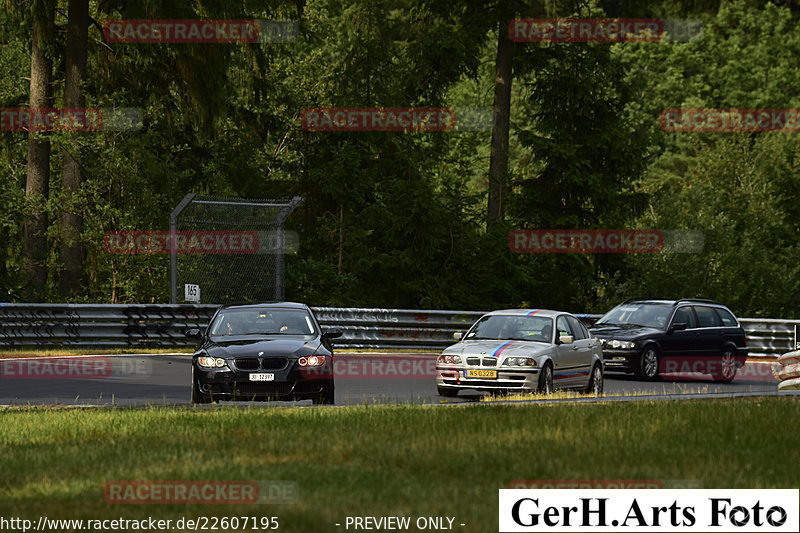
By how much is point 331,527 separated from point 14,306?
2256cm

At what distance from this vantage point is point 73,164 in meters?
35.0

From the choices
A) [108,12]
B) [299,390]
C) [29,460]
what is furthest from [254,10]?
[29,460]

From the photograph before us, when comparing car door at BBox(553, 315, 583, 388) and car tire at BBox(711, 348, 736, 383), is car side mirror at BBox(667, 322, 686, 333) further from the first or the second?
car door at BBox(553, 315, 583, 388)

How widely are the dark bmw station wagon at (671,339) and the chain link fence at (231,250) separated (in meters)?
7.82

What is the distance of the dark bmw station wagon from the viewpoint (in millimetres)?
26141

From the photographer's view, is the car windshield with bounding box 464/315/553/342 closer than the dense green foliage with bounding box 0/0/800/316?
Yes

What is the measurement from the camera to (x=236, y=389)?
17.8m

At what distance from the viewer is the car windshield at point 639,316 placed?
89.6 ft

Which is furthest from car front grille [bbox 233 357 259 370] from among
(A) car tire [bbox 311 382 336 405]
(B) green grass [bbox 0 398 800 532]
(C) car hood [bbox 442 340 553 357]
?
(C) car hood [bbox 442 340 553 357]

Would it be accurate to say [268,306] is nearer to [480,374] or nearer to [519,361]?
[480,374]

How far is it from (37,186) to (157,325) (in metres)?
7.26

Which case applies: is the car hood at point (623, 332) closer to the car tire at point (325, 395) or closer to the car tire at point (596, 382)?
the car tire at point (596, 382)

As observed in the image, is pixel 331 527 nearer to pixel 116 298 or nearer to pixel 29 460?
pixel 29 460

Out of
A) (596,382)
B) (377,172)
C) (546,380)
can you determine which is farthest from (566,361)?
(377,172)
